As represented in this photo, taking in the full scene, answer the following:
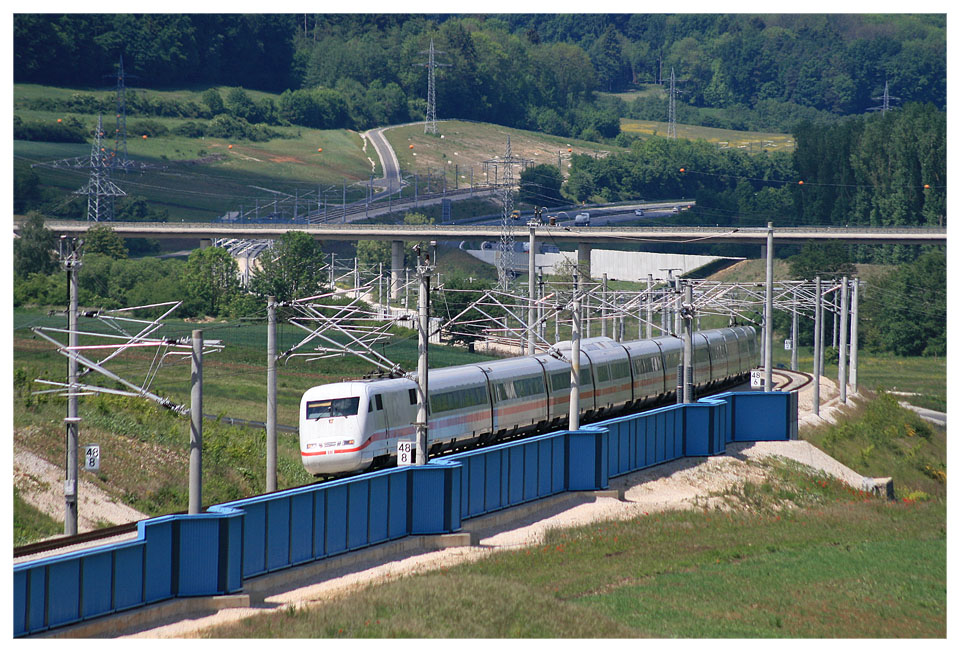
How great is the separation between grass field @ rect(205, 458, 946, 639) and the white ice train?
7.63 meters

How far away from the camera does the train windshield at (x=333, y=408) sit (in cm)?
3969

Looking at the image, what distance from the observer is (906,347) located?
126 metres

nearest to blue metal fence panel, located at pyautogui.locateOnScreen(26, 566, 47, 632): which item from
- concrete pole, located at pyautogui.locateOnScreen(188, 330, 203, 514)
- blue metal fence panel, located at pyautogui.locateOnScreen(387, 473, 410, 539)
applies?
concrete pole, located at pyautogui.locateOnScreen(188, 330, 203, 514)

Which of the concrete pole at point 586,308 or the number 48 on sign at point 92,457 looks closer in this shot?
the number 48 on sign at point 92,457

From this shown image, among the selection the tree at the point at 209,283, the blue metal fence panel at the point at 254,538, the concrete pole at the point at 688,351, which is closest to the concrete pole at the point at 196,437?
the blue metal fence panel at the point at 254,538

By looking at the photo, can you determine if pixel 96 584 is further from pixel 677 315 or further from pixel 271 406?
pixel 677 315

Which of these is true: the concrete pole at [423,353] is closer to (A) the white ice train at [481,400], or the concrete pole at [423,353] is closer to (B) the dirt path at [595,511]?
(B) the dirt path at [595,511]

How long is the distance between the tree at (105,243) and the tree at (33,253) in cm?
911

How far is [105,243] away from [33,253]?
15.8m

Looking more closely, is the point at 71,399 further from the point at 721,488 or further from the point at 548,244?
the point at 548,244

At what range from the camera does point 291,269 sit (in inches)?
4690

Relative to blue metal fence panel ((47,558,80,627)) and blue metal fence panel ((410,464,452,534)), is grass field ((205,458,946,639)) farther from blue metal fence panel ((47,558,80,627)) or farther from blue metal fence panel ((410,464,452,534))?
blue metal fence panel ((47,558,80,627))

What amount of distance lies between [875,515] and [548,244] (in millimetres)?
113979
